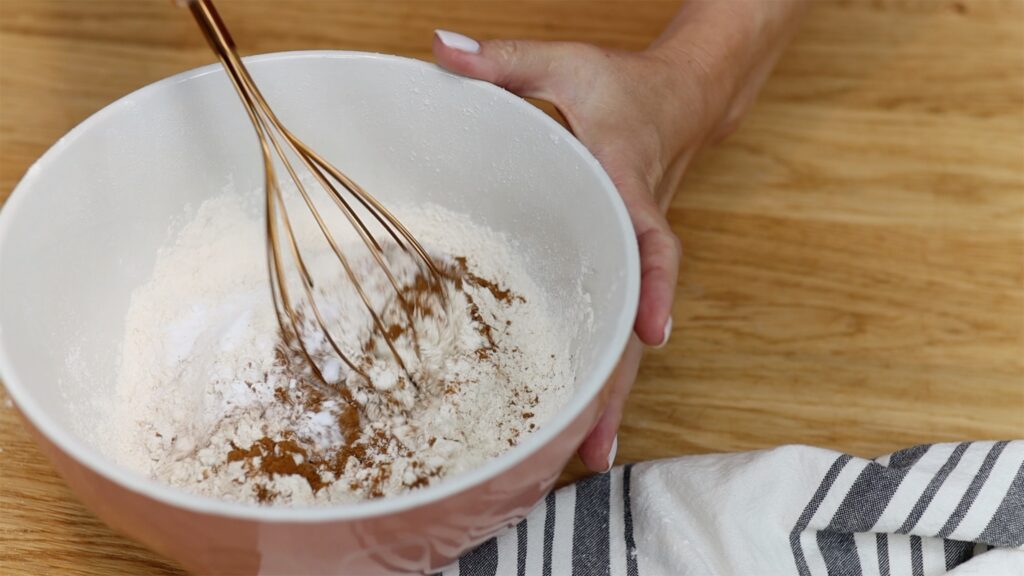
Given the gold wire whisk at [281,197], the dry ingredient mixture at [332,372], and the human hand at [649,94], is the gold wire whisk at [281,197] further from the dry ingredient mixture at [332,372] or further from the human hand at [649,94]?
the human hand at [649,94]

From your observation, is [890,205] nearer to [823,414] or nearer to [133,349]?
[823,414]

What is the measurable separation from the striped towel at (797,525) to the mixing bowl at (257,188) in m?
0.10

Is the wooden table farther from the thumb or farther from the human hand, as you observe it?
the thumb

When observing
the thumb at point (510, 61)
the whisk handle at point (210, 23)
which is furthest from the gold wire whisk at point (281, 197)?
the thumb at point (510, 61)

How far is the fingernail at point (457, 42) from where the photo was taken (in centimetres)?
66

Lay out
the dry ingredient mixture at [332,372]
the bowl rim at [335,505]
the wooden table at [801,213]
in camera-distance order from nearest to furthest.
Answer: the bowl rim at [335,505]
the dry ingredient mixture at [332,372]
the wooden table at [801,213]

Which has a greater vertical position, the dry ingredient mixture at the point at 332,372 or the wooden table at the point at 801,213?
the dry ingredient mixture at the point at 332,372

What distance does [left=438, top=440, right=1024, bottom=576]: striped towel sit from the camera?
0.63 metres

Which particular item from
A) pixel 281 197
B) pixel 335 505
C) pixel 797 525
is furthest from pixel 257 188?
pixel 797 525

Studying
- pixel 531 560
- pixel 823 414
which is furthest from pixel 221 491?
pixel 823 414

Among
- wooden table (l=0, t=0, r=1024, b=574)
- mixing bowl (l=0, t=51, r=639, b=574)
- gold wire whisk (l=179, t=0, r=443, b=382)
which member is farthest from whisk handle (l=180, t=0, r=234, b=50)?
wooden table (l=0, t=0, r=1024, b=574)

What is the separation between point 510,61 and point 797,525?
14.6 inches

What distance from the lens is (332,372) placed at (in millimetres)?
657

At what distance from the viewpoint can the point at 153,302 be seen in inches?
28.0
